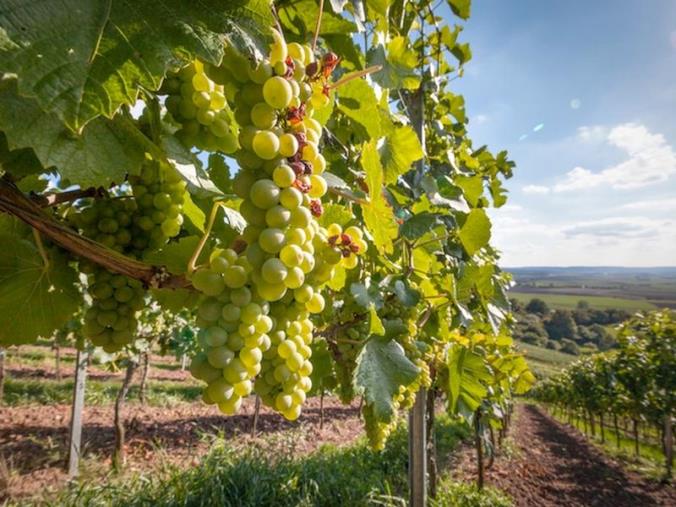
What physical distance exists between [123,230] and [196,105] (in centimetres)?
38

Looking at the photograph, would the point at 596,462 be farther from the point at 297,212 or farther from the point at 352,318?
the point at 297,212

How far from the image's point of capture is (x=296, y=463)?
23.3 ft

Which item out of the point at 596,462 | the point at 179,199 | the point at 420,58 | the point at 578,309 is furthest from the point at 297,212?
the point at 578,309

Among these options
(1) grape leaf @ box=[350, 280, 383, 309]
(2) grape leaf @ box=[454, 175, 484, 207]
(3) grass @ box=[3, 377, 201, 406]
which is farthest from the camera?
(3) grass @ box=[3, 377, 201, 406]

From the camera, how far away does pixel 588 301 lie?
314ft

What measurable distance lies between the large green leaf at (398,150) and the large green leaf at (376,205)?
0.77 feet

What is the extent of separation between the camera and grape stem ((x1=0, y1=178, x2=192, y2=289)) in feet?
2.52

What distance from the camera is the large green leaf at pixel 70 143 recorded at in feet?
1.77

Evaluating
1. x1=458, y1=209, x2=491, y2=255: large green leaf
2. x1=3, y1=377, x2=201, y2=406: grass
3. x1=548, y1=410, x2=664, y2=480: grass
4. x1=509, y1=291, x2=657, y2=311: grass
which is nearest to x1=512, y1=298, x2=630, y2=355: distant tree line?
x1=509, y1=291, x2=657, y2=311: grass

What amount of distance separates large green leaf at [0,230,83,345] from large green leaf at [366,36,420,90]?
1.08 meters

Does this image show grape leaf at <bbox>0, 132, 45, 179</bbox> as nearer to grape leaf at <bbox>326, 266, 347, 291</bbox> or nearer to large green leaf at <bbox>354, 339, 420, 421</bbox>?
grape leaf at <bbox>326, 266, 347, 291</bbox>

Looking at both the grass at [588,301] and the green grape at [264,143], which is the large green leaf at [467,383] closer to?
the green grape at [264,143]

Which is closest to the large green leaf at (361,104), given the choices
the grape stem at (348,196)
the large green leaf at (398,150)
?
the large green leaf at (398,150)

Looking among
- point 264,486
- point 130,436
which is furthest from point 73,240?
point 130,436
